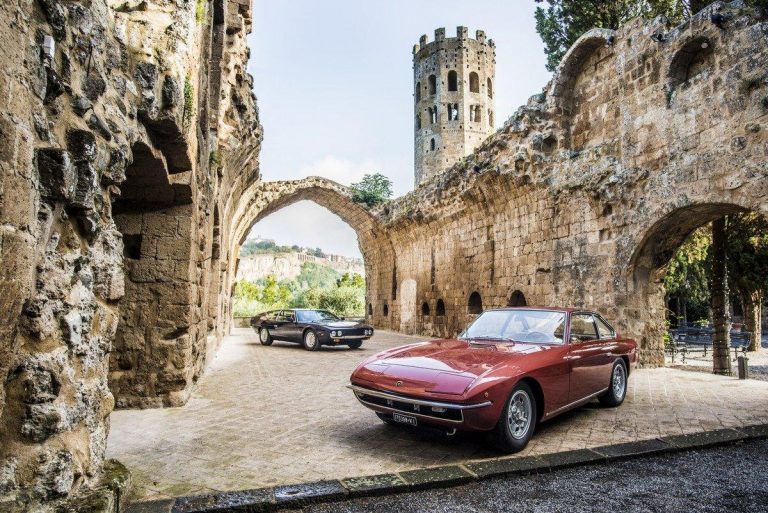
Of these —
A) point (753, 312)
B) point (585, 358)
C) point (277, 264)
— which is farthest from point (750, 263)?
point (277, 264)

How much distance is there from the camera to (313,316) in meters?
15.2

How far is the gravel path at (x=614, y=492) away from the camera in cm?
322

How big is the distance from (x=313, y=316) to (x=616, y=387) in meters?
10.2

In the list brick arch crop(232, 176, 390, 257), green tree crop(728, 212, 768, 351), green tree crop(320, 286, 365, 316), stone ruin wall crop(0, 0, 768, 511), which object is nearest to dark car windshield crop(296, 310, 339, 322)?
stone ruin wall crop(0, 0, 768, 511)

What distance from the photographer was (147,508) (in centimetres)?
303

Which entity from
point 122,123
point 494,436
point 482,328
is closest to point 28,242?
point 122,123

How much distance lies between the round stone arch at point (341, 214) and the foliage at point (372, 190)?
340mm

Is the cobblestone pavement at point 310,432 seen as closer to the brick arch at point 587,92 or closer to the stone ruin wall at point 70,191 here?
the stone ruin wall at point 70,191

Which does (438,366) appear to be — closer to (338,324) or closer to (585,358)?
(585,358)

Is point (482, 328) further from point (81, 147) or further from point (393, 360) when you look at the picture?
point (81, 147)

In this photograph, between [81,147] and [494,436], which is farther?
[494,436]

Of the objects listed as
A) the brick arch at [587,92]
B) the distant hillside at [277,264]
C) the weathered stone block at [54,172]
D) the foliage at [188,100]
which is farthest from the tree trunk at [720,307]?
the distant hillside at [277,264]

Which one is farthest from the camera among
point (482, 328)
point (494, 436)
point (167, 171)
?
point (482, 328)

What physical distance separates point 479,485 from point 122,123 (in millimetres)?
3702
